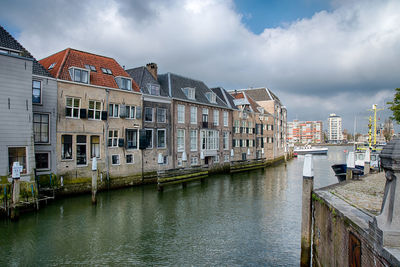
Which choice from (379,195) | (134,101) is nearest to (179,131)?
(134,101)

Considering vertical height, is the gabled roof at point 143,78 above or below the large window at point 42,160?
above

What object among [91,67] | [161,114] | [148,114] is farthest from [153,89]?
[91,67]

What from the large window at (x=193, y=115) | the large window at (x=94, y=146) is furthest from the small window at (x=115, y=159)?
the large window at (x=193, y=115)

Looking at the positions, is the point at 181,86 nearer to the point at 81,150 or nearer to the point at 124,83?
the point at 124,83

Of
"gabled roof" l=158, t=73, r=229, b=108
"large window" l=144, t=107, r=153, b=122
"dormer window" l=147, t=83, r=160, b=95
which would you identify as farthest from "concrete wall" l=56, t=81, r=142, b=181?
"gabled roof" l=158, t=73, r=229, b=108

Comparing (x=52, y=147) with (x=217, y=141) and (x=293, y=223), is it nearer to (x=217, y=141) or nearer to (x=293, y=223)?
(x=293, y=223)

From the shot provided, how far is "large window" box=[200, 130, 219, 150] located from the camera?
35812 millimetres

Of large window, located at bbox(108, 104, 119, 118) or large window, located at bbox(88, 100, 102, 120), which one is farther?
large window, located at bbox(108, 104, 119, 118)

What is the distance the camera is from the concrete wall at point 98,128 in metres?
21.2

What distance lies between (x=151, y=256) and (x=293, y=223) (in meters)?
8.28

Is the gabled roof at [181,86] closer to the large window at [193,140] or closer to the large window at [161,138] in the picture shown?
the large window at [193,140]

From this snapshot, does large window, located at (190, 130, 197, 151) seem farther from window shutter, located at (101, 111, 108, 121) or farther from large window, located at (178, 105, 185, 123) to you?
window shutter, located at (101, 111, 108, 121)

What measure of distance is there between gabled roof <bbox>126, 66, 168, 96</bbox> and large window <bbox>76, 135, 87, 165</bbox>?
8662 mm

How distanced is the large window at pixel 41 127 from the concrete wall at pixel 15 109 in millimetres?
3417
